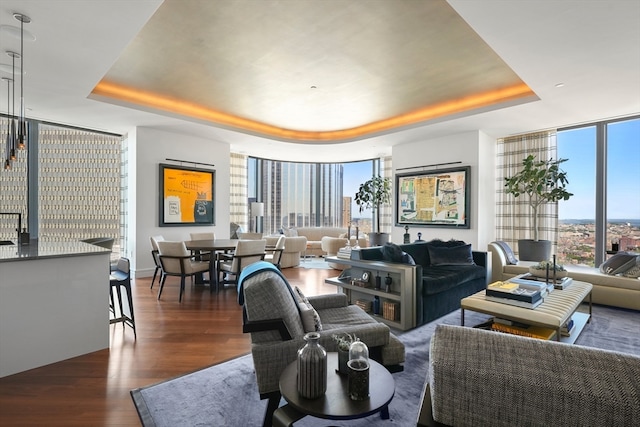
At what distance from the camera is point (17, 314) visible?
2.50 m

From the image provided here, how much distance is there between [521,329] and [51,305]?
4.05 meters

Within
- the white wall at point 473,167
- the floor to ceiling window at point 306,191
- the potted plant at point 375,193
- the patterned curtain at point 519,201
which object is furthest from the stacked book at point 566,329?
the floor to ceiling window at point 306,191

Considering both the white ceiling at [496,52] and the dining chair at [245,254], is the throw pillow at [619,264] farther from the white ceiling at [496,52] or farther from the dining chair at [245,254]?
the dining chair at [245,254]

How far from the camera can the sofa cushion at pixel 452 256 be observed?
15.4 ft

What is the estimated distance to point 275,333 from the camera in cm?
188

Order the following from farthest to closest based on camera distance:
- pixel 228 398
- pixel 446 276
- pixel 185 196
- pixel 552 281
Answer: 1. pixel 185 196
2. pixel 446 276
3. pixel 552 281
4. pixel 228 398

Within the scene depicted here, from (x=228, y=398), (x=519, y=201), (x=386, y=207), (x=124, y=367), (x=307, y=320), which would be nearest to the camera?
(x=307, y=320)

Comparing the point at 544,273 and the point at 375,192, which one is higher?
the point at 375,192

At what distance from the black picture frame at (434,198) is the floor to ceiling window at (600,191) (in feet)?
5.47

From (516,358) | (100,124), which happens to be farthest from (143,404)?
(100,124)

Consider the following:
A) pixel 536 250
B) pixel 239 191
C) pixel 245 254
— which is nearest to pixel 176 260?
pixel 245 254

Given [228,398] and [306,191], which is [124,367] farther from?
[306,191]

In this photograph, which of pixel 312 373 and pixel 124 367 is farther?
pixel 124 367

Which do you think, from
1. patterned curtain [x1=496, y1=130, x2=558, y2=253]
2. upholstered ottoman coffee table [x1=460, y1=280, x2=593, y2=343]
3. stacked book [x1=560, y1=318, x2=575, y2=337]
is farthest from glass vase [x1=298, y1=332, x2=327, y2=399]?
patterned curtain [x1=496, y1=130, x2=558, y2=253]
